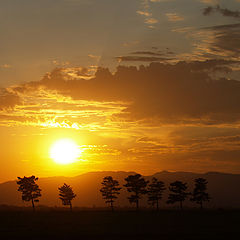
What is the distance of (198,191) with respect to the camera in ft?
461

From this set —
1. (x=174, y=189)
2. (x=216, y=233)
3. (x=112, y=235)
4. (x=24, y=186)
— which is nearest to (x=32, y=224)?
(x=112, y=235)

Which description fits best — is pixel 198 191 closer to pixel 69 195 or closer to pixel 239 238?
pixel 69 195

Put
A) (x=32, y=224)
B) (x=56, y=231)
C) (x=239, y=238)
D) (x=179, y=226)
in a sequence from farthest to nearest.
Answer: (x=32, y=224), (x=179, y=226), (x=56, y=231), (x=239, y=238)

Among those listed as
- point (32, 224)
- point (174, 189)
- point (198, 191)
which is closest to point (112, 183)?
point (174, 189)

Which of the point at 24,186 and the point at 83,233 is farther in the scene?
the point at 24,186

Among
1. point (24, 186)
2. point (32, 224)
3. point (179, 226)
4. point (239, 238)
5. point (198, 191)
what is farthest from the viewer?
point (198, 191)

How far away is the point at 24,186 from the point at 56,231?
7103 cm

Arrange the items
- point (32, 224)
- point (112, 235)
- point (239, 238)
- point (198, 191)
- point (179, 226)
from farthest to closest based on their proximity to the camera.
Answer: point (198, 191) → point (32, 224) → point (179, 226) → point (112, 235) → point (239, 238)

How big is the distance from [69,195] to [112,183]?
14.9 metres

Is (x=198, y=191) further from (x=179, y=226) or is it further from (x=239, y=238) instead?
(x=239, y=238)

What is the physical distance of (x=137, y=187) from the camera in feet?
431

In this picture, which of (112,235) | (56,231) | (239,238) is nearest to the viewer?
(239,238)

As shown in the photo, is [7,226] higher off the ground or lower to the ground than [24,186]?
lower

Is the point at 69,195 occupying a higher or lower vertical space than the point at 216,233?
higher
